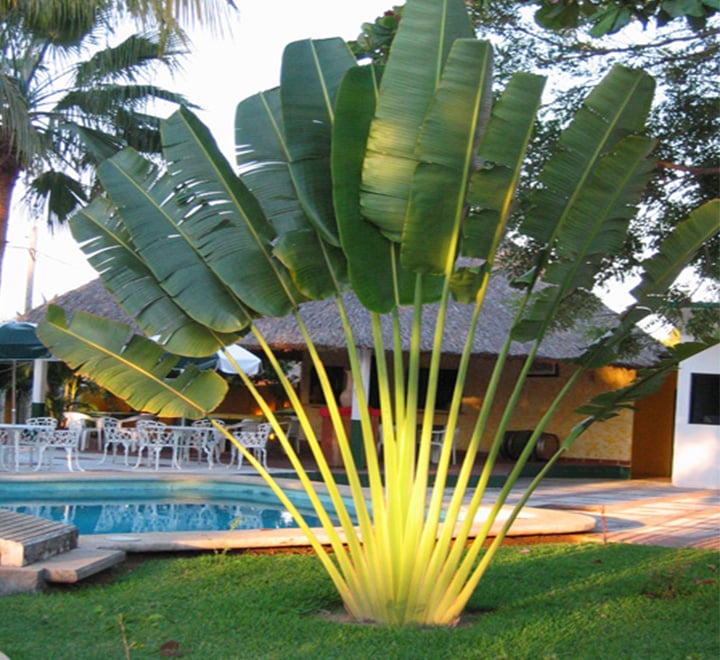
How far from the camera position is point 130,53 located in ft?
47.5

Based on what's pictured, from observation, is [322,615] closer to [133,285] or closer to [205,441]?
[133,285]

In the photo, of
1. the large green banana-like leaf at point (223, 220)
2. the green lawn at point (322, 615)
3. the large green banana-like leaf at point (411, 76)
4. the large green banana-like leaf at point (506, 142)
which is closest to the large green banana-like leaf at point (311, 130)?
the large green banana-like leaf at point (223, 220)

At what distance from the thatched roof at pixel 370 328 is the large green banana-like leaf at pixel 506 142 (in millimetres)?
10483

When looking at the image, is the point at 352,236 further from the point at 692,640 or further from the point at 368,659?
the point at 692,640

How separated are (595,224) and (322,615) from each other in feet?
9.23

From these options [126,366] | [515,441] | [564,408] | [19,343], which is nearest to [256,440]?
[19,343]

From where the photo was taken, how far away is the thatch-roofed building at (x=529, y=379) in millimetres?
18094

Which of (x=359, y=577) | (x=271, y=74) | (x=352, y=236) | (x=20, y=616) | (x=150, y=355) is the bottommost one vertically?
(x=20, y=616)

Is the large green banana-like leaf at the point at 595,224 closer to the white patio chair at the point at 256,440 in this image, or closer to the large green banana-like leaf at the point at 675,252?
the large green banana-like leaf at the point at 675,252

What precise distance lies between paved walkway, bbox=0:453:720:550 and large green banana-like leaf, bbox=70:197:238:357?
4.05 metres

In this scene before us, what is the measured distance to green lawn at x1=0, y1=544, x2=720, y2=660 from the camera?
5031 mm

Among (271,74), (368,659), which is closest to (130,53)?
(271,74)

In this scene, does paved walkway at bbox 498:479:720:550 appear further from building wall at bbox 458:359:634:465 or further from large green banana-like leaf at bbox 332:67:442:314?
large green banana-like leaf at bbox 332:67:442:314

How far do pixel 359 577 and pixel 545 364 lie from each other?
15.7m
